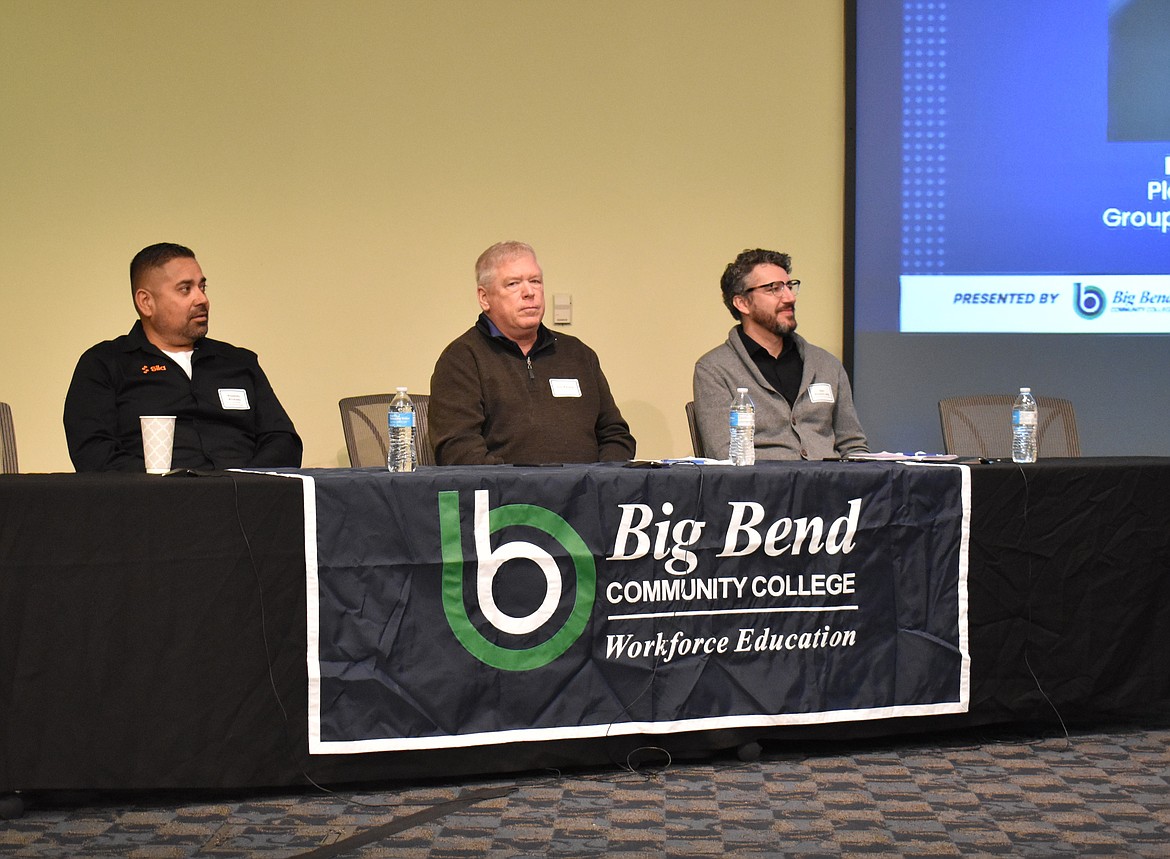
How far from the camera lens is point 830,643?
9.11ft

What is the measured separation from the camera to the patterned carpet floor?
7.25 feet

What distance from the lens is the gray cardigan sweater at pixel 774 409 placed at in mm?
3664

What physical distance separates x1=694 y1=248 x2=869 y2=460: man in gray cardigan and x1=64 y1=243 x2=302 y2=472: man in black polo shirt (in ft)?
4.29

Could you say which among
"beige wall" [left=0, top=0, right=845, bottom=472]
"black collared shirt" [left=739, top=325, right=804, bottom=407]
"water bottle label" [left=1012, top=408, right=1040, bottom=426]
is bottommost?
"water bottle label" [left=1012, top=408, right=1040, bottom=426]

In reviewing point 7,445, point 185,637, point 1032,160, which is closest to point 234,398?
point 7,445

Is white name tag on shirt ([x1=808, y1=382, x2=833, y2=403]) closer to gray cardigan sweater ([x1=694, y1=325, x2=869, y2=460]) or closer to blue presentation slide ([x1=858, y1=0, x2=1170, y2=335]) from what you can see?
gray cardigan sweater ([x1=694, y1=325, x2=869, y2=460])

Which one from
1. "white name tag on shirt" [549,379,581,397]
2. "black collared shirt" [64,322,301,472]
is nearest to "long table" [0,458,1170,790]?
"black collared shirt" [64,322,301,472]

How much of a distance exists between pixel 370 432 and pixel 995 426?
2.14 m

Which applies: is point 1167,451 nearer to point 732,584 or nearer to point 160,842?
point 732,584

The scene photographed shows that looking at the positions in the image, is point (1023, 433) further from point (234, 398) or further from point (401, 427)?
point (234, 398)

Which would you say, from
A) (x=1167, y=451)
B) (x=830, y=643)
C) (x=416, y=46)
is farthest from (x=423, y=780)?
(x=1167, y=451)

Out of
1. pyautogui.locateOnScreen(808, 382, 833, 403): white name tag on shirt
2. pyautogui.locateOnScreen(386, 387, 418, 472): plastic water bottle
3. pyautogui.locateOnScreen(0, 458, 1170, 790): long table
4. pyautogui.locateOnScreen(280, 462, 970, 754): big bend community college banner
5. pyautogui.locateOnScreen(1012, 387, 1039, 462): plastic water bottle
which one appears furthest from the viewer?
pyautogui.locateOnScreen(808, 382, 833, 403): white name tag on shirt

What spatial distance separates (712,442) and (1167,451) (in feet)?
6.92

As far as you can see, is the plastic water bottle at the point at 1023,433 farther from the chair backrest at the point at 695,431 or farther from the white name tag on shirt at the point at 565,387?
the white name tag on shirt at the point at 565,387
